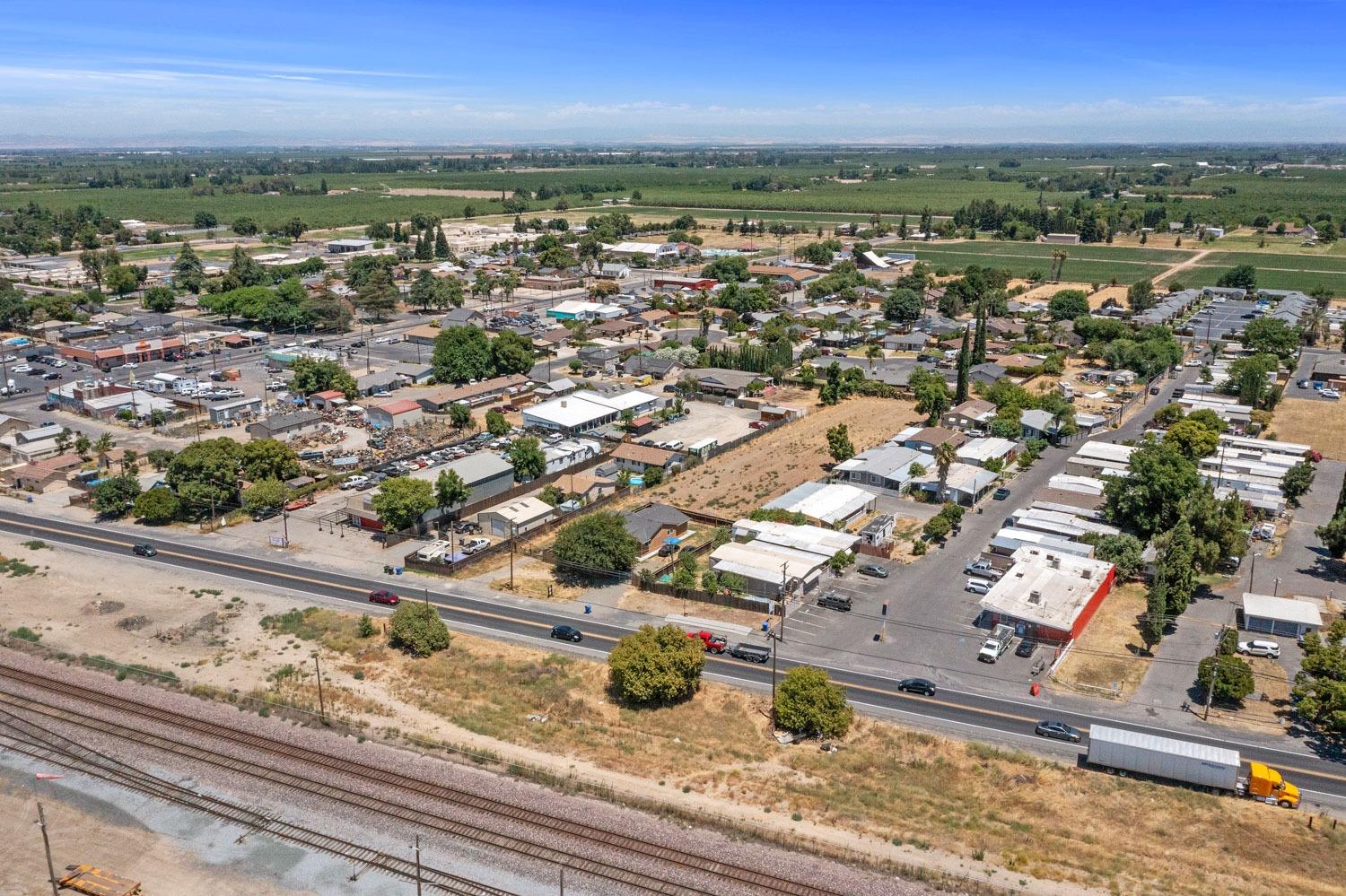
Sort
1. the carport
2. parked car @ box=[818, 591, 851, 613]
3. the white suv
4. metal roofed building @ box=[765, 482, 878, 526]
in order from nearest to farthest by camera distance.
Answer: the white suv, the carport, parked car @ box=[818, 591, 851, 613], metal roofed building @ box=[765, 482, 878, 526]

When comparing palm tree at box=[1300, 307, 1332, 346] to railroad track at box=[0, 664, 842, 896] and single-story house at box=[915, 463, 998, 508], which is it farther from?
railroad track at box=[0, 664, 842, 896]

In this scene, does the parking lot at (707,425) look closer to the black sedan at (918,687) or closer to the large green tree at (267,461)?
the large green tree at (267,461)

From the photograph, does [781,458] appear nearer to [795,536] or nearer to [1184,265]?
[795,536]

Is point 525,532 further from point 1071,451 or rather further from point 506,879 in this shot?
point 1071,451

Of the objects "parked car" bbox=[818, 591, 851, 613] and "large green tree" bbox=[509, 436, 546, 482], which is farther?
"large green tree" bbox=[509, 436, 546, 482]

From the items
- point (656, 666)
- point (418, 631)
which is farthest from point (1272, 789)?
point (418, 631)

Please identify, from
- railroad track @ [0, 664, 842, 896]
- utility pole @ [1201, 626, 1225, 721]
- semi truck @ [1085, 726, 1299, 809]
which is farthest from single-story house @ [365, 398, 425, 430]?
utility pole @ [1201, 626, 1225, 721]

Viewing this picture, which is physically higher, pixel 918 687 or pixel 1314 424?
pixel 1314 424
